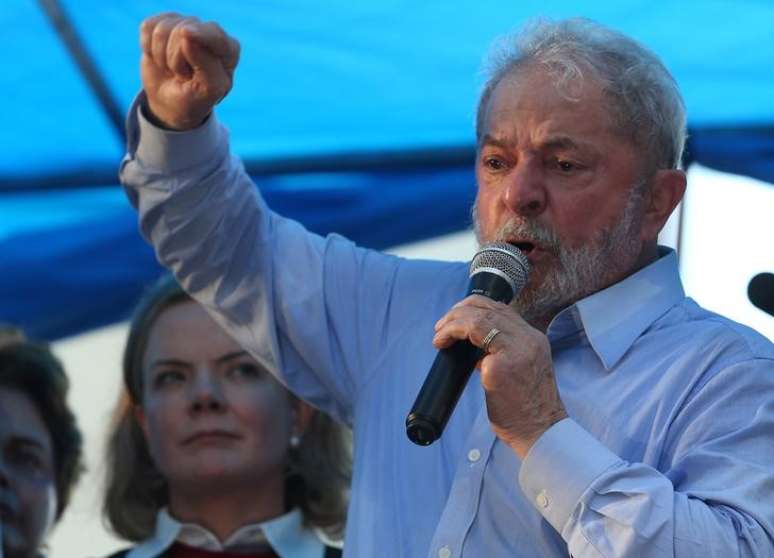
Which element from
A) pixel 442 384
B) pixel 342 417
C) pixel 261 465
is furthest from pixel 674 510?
pixel 261 465

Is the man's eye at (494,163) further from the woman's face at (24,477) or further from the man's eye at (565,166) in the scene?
the woman's face at (24,477)

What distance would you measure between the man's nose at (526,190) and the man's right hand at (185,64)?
1.61 ft

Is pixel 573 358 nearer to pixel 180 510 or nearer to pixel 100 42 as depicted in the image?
pixel 180 510

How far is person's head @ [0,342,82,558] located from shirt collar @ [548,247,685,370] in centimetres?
170

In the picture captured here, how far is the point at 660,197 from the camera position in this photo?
8.21 feet

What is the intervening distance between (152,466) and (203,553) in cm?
36

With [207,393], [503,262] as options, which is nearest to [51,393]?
[207,393]

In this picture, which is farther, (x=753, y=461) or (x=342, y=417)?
(x=342, y=417)

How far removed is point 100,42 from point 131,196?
112 cm

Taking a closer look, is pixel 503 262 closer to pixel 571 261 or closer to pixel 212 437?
pixel 571 261

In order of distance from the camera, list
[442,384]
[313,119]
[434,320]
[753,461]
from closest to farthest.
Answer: [442,384]
[753,461]
[434,320]
[313,119]

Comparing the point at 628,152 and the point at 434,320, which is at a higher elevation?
the point at 628,152

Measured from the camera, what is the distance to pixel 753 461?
1.95 m

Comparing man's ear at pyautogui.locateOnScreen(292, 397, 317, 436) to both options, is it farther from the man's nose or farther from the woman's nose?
the man's nose
